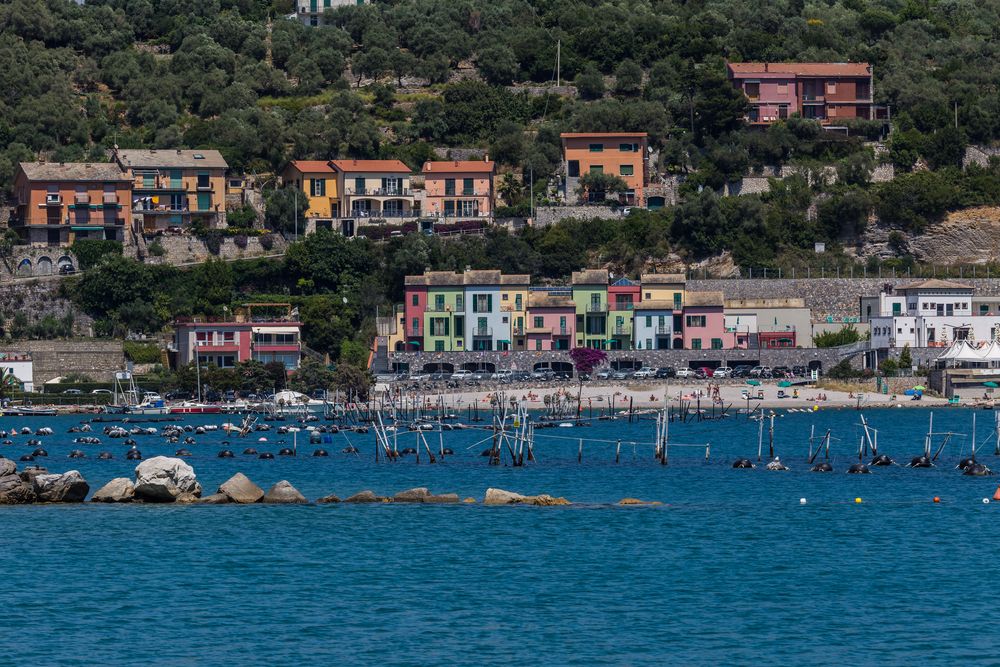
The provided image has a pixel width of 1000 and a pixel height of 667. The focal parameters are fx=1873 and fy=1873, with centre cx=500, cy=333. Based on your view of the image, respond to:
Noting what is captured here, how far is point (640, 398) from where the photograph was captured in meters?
101

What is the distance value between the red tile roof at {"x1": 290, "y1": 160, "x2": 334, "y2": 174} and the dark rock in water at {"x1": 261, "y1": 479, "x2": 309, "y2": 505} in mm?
65453

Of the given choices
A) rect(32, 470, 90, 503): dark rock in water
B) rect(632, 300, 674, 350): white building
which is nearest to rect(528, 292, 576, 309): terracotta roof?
rect(632, 300, 674, 350): white building

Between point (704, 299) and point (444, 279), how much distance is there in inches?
591

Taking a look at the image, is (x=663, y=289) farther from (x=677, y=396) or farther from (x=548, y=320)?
(x=677, y=396)

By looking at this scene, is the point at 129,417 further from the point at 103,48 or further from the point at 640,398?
the point at 103,48

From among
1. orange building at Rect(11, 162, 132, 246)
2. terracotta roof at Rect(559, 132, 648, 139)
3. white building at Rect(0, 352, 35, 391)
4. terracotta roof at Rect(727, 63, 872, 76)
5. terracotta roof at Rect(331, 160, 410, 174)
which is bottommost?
white building at Rect(0, 352, 35, 391)

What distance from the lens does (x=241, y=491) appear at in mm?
55312

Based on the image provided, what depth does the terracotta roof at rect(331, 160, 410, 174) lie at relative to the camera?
120m

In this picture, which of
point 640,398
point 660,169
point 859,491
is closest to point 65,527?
point 859,491

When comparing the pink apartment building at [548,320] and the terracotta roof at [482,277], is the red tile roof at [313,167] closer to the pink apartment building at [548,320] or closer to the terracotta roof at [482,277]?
the terracotta roof at [482,277]

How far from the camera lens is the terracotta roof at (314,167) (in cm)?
11988

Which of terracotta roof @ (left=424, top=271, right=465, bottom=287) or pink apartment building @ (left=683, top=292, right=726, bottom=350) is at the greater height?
terracotta roof @ (left=424, top=271, right=465, bottom=287)

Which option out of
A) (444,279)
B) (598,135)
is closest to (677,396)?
(444,279)

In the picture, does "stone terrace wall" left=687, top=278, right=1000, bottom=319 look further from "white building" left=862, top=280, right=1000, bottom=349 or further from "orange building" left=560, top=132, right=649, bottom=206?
"orange building" left=560, top=132, right=649, bottom=206
